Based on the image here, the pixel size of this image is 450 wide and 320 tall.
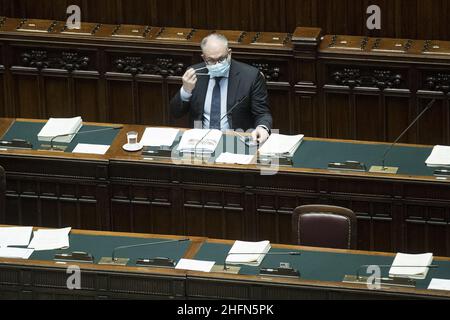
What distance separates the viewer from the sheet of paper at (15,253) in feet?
35.6

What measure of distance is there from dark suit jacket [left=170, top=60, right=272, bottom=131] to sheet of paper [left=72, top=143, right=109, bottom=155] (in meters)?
0.73

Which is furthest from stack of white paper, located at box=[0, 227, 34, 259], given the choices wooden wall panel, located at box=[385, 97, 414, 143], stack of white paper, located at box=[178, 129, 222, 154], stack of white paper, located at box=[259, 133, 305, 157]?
wooden wall panel, located at box=[385, 97, 414, 143]

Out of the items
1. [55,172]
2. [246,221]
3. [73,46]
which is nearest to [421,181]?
[246,221]

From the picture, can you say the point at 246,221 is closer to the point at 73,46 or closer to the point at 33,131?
the point at 33,131

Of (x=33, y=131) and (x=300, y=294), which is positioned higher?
(x=33, y=131)

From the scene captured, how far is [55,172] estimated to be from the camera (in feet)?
40.3

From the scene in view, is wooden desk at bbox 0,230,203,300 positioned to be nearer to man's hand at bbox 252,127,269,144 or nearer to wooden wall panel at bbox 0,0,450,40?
man's hand at bbox 252,127,269,144

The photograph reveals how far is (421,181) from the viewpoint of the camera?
1159 centimetres

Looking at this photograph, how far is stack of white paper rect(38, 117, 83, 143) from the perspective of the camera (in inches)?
494

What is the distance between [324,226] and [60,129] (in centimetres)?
284

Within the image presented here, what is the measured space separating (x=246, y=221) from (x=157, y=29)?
9.90 feet
